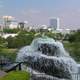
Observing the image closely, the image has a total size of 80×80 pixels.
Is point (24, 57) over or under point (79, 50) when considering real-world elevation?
under

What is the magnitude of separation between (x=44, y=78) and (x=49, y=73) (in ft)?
4.96

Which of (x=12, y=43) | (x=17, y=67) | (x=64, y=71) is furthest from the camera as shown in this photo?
(x=12, y=43)

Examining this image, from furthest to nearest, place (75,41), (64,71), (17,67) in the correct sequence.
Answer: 1. (64,71)
2. (17,67)
3. (75,41)

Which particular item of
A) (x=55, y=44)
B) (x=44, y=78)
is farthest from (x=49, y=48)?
(x=44, y=78)

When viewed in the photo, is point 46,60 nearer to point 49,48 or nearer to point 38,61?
point 38,61

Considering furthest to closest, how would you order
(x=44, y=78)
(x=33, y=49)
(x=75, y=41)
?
1. (x=33, y=49)
2. (x=44, y=78)
3. (x=75, y=41)

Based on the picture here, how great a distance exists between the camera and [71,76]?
9773mm

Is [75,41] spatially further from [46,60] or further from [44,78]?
[46,60]

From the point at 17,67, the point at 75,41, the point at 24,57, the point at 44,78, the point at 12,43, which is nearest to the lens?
the point at 75,41

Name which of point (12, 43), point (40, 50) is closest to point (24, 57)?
point (40, 50)

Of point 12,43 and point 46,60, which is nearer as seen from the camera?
point 46,60

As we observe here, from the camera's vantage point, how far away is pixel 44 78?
866cm

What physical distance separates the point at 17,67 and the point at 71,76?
72.7 inches

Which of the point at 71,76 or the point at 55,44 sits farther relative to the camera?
the point at 55,44
